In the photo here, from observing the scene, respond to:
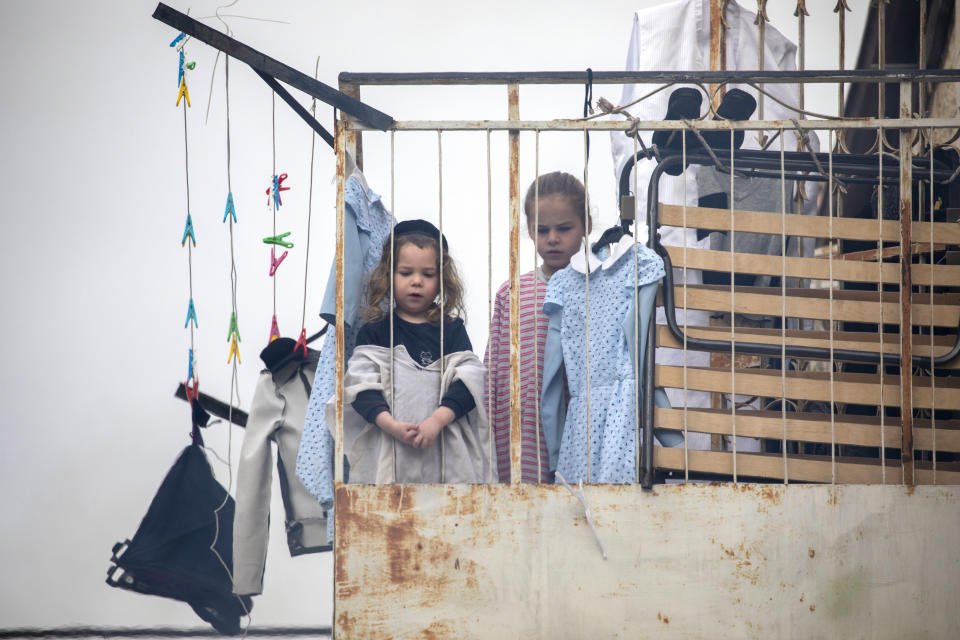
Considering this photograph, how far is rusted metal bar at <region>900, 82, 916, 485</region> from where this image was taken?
3.00 metres

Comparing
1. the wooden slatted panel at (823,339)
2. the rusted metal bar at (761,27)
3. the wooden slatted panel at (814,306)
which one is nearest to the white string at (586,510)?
the wooden slatted panel at (823,339)

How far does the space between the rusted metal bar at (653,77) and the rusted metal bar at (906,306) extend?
0.11 m

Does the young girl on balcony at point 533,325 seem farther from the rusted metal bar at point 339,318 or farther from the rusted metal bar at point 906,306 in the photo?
the rusted metal bar at point 906,306

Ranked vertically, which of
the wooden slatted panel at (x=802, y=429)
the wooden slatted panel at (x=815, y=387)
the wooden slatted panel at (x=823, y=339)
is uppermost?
the wooden slatted panel at (x=823, y=339)

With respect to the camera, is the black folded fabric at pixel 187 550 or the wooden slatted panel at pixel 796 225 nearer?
the wooden slatted panel at pixel 796 225

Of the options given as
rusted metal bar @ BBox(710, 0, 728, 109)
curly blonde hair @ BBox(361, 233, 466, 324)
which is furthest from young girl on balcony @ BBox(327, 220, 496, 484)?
rusted metal bar @ BBox(710, 0, 728, 109)

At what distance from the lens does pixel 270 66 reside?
3.00 meters

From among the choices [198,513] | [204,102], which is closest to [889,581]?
[198,513]

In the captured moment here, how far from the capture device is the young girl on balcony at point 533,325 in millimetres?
3359

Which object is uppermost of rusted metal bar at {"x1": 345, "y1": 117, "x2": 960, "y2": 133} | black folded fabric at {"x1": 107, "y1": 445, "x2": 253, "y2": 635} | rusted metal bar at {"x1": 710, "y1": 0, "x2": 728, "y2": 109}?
rusted metal bar at {"x1": 710, "y1": 0, "x2": 728, "y2": 109}

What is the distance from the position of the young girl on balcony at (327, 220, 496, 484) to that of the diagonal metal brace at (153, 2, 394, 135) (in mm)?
412

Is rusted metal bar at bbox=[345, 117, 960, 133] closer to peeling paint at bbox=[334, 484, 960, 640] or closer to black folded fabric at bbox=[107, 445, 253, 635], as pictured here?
peeling paint at bbox=[334, 484, 960, 640]

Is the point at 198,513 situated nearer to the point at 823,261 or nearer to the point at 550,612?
the point at 550,612

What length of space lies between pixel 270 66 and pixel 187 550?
206 cm
